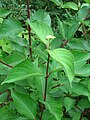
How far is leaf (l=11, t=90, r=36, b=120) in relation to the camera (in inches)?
42.6

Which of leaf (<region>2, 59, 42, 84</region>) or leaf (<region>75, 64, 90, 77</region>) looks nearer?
leaf (<region>2, 59, 42, 84</region>)

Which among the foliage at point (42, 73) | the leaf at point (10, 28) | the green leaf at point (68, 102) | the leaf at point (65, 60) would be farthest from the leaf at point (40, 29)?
the green leaf at point (68, 102)

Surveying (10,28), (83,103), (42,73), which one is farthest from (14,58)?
(83,103)

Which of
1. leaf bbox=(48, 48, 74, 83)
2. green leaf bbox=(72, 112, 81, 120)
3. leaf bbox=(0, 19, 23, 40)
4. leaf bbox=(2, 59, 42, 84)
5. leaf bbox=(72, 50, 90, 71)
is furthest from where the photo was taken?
green leaf bbox=(72, 112, 81, 120)

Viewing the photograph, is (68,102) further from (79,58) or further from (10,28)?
(10,28)

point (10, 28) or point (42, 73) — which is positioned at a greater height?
point (10, 28)

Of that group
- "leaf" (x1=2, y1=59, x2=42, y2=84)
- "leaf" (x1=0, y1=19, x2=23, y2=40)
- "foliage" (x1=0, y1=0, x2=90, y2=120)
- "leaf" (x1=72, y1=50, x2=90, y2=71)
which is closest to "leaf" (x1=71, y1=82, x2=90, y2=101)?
"foliage" (x1=0, y1=0, x2=90, y2=120)

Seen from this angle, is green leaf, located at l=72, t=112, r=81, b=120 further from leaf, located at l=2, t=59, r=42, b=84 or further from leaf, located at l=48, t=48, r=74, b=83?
leaf, located at l=48, t=48, r=74, b=83

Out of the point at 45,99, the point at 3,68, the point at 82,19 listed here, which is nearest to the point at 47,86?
the point at 45,99

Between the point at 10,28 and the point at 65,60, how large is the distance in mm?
422

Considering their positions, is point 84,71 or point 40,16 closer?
point 84,71

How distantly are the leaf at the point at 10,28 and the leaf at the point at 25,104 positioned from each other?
226mm

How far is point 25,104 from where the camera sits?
109 cm

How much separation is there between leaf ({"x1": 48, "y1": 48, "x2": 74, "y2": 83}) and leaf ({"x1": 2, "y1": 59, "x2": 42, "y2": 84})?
13 centimetres
